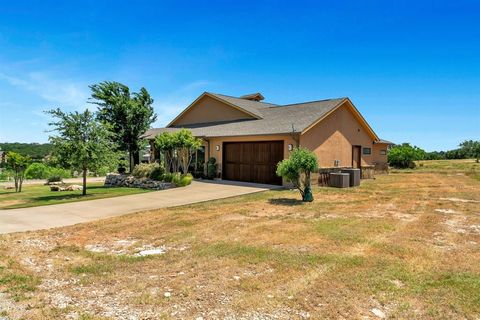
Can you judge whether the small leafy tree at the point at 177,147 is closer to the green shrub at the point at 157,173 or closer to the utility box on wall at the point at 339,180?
the green shrub at the point at 157,173

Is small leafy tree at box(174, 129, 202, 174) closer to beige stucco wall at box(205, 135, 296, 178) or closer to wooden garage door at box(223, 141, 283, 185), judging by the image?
beige stucco wall at box(205, 135, 296, 178)

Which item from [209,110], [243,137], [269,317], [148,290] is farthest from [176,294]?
[209,110]

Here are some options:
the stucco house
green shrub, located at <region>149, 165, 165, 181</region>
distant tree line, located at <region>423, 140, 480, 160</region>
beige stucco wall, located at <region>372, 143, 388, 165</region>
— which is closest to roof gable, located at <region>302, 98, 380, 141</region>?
the stucco house

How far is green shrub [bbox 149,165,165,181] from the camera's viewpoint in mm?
17069

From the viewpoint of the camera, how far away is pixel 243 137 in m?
17.1

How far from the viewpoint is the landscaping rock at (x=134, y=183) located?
16.0 m

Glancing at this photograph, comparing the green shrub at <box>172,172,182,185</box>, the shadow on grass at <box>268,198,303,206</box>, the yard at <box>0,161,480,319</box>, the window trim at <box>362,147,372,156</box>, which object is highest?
the window trim at <box>362,147,372,156</box>

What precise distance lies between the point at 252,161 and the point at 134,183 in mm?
7498

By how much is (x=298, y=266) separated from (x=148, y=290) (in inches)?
97.2

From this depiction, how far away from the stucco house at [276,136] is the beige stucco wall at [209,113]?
8 centimetres

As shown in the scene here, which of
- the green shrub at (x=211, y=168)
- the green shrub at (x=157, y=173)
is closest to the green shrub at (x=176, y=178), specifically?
the green shrub at (x=157, y=173)

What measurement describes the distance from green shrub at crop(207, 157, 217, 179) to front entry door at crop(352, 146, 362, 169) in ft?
32.3

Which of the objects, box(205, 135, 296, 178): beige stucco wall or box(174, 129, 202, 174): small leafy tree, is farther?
box(174, 129, 202, 174): small leafy tree

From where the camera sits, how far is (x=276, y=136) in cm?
1573
